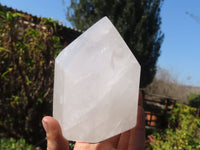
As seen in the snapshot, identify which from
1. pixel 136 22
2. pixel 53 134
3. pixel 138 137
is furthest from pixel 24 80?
pixel 136 22

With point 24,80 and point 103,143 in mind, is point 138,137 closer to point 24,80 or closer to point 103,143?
point 103,143

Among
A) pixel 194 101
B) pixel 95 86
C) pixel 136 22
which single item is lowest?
pixel 194 101

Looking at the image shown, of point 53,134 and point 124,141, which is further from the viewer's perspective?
point 124,141

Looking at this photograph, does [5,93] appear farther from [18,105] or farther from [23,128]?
[23,128]

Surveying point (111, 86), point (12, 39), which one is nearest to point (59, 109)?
point (111, 86)

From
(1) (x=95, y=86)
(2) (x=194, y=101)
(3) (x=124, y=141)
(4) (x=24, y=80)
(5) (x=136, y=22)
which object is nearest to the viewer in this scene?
(1) (x=95, y=86)
